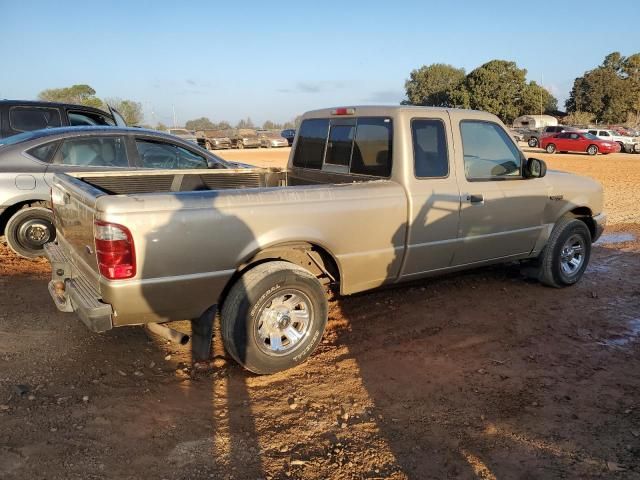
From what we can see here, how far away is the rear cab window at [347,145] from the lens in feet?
15.2

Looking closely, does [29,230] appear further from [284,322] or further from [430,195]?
[430,195]

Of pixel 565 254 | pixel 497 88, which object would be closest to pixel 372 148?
pixel 565 254

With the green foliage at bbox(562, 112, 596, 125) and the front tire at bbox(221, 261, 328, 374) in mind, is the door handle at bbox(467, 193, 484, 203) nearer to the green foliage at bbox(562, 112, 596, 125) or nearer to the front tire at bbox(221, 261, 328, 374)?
the front tire at bbox(221, 261, 328, 374)

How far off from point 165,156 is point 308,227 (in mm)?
4008

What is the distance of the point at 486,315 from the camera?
5.25 metres

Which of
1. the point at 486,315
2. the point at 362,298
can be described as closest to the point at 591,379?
the point at 486,315

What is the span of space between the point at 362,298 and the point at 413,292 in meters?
0.62

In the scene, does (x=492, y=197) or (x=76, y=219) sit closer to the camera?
(x=76, y=219)

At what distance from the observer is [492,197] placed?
199 inches

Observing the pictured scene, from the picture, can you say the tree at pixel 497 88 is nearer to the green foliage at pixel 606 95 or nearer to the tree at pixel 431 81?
the green foliage at pixel 606 95

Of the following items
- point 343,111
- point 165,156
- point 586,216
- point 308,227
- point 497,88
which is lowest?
point 586,216

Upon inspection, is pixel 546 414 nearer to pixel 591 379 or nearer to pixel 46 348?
pixel 591 379

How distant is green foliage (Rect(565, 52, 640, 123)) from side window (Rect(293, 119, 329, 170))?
76.8m

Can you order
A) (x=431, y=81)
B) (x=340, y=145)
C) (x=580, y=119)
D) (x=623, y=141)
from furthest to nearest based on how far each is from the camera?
(x=431, y=81)
(x=580, y=119)
(x=623, y=141)
(x=340, y=145)
